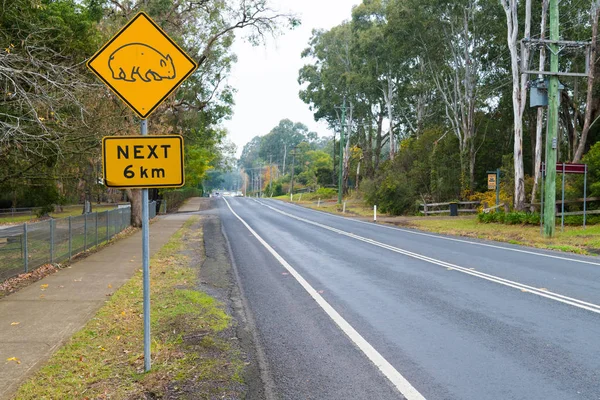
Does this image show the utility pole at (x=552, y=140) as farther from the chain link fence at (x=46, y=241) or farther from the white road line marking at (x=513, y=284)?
the chain link fence at (x=46, y=241)

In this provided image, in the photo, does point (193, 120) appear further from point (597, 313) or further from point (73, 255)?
point (597, 313)

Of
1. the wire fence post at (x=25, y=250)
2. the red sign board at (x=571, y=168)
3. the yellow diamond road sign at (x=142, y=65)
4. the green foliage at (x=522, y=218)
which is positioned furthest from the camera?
the green foliage at (x=522, y=218)

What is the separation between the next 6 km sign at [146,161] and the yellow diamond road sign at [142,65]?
346mm

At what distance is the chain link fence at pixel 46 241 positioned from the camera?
9.62 metres

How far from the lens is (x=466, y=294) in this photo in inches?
330

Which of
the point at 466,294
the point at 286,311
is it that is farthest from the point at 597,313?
the point at 286,311

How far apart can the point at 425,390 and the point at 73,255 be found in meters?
11.2

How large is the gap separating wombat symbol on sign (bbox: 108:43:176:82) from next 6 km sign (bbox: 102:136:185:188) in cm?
72

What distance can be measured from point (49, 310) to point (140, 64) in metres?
4.26

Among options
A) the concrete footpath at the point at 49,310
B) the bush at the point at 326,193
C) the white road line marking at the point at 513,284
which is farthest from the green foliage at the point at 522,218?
the bush at the point at 326,193

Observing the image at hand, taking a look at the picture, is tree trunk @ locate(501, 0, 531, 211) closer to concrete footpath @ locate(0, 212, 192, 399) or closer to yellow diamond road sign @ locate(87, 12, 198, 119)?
concrete footpath @ locate(0, 212, 192, 399)

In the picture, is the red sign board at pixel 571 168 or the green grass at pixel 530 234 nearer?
the green grass at pixel 530 234

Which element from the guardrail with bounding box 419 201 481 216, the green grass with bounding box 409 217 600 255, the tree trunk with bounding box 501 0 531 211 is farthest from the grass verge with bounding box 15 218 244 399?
the guardrail with bounding box 419 201 481 216

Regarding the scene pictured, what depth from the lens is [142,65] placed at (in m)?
4.96
